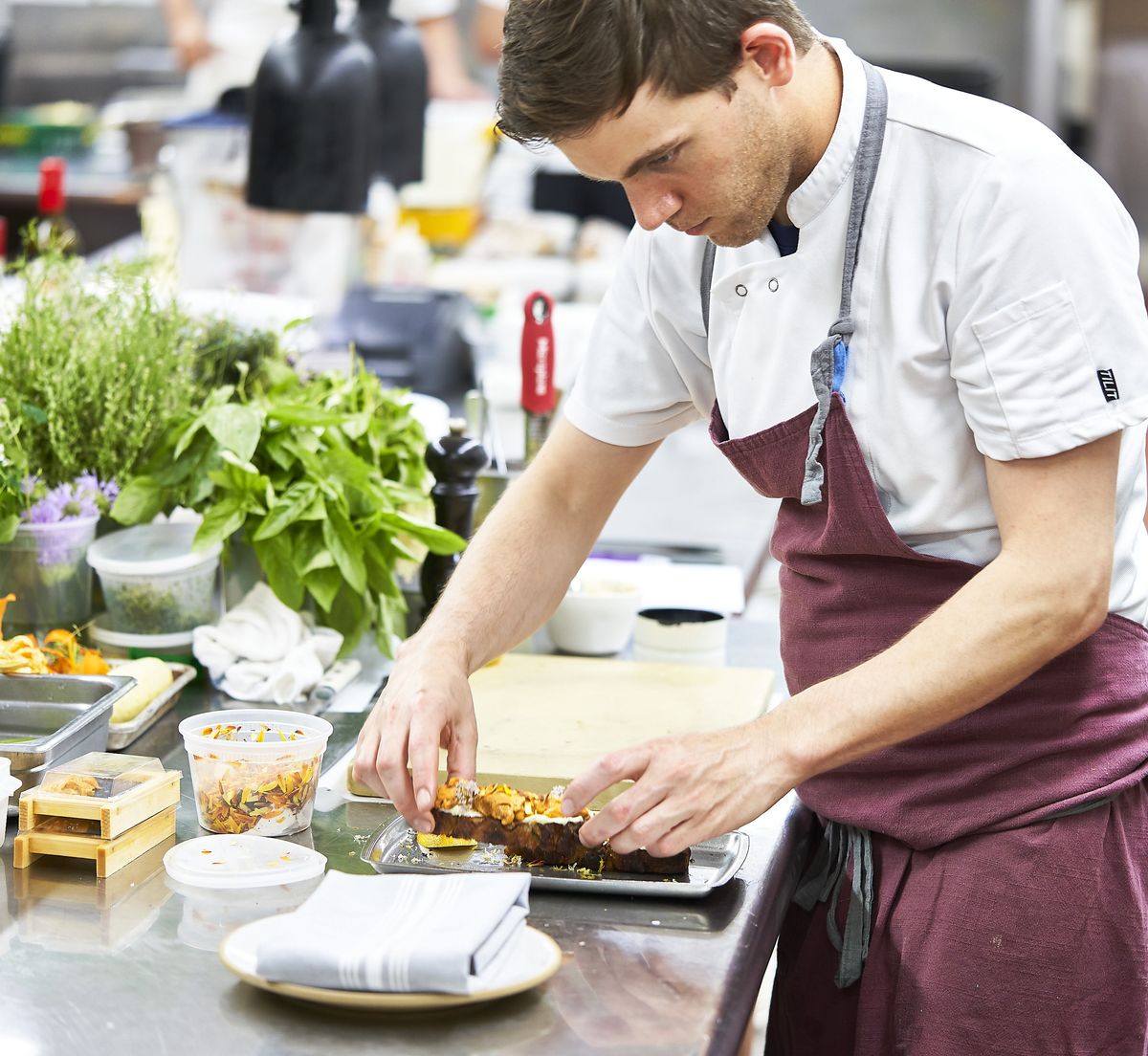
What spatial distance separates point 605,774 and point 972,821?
40 cm

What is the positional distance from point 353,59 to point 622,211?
10.2 ft

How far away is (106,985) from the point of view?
1187mm

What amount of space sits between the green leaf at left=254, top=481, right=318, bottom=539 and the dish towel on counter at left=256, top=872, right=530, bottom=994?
774 mm

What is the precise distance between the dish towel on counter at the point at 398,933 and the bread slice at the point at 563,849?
0.43 ft

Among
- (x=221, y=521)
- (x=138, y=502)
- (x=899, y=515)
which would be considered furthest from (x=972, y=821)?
(x=138, y=502)

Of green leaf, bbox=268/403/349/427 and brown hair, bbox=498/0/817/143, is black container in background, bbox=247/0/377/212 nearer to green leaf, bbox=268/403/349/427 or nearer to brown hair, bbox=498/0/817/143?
green leaf, bbox=268/403/349/427

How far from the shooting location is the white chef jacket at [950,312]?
1328mm

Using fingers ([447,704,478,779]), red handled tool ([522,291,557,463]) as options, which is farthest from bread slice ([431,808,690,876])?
red handled tool ([522,291,557,463])

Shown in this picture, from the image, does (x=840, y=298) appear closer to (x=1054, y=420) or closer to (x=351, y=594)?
(x=1054, y=420)

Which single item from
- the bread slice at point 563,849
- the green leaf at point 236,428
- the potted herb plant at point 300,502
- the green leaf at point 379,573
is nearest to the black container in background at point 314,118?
the potted herb plant at point 300,502

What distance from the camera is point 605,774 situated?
131 centimetres

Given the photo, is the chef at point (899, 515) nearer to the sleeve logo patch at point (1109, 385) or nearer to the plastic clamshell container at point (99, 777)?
the sleeve logo patch at point (1109, 385)

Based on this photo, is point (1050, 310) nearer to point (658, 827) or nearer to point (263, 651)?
point (658, 827)

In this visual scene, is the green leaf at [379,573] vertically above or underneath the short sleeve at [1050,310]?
underneath
